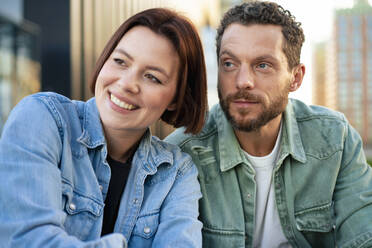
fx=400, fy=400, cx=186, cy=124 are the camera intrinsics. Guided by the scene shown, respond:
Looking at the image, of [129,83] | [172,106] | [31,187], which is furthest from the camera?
[172,106]

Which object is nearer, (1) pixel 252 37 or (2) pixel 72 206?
(2) pixel 72 206

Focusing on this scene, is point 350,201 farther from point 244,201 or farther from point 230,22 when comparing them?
point 230,22

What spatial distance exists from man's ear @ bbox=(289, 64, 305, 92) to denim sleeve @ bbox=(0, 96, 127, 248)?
5.56ft

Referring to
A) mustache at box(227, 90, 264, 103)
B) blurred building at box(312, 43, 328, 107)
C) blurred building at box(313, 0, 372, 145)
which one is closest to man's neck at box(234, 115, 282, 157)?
mustache at box(227, 90, 264, 103)

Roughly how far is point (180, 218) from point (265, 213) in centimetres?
82

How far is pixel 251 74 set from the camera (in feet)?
8.14

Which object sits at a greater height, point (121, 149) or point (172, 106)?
point (172, 106)

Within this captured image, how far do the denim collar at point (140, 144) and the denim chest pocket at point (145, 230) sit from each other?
24 centimetres

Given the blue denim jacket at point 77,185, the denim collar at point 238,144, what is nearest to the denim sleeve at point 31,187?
the blue denim jacket at point 77,185

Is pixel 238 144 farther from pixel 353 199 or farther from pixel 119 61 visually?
pixel 119 61

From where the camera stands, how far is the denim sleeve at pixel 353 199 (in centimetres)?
245

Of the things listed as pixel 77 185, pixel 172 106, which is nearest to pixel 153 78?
pixel 172 106

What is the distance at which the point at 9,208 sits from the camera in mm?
1478

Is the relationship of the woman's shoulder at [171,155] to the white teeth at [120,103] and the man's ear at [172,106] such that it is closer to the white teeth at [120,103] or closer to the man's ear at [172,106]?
the man's ear at [172,106]
